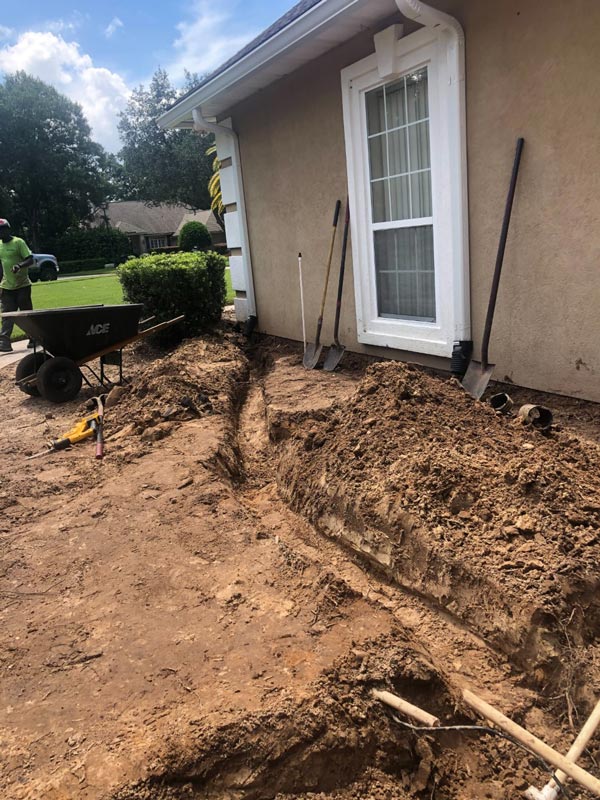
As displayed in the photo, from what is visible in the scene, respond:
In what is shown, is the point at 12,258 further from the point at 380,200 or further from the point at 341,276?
the point at 380,200

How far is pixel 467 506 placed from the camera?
2906mm

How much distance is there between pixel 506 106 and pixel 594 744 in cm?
438

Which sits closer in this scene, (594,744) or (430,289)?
(594,744)

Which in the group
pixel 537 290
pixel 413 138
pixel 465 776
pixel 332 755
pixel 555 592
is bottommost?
pixel 465 776

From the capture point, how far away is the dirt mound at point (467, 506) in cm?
239

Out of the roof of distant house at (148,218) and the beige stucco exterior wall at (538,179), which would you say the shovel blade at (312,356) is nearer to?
the beige stucco exterior wall at (538,179)

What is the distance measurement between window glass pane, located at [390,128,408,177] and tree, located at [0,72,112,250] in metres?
48.0

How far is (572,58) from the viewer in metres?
4.01

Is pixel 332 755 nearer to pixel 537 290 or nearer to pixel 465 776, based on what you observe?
pixel 465 776

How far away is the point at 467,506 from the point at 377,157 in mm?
4267

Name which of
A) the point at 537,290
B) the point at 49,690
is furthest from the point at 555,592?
the point at 537,290

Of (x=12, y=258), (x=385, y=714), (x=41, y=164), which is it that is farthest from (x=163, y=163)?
(x=385, y=714)

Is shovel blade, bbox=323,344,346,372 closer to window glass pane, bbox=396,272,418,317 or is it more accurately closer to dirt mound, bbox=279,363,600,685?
window glass pane, bbox=396,272,418,317

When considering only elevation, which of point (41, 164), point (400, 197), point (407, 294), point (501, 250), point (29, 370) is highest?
point (41, 164)
